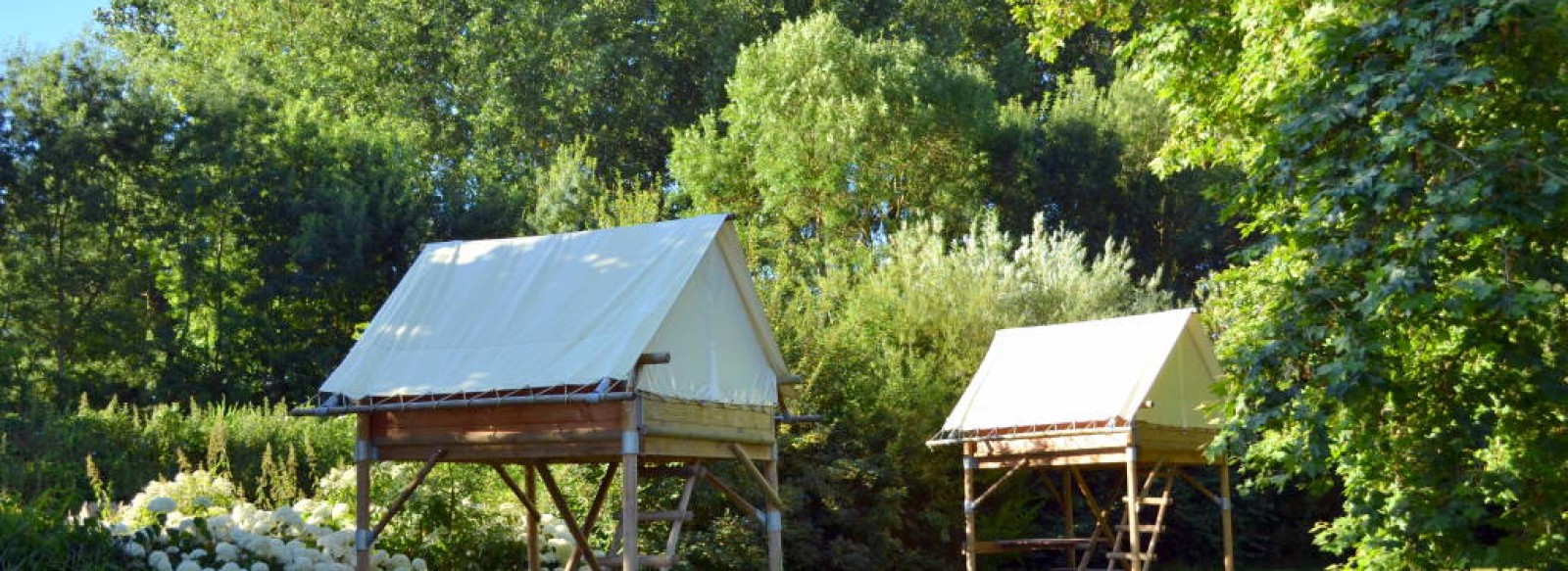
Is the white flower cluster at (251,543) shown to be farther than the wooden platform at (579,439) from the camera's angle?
Yes

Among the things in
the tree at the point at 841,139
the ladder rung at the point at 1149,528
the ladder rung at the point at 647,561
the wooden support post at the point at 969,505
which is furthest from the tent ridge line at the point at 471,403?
the tree at the point at 841,139

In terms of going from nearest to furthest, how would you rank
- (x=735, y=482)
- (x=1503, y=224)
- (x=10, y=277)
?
(x=1503, y=224), (x=735, y=482), (x=10, y=277)

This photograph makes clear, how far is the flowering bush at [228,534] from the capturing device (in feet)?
31.2

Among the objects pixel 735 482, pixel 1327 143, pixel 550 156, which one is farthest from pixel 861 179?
pixel 1327 143

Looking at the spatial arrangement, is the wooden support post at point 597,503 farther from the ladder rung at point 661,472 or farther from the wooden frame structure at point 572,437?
the wooden frame structure at point 572,437

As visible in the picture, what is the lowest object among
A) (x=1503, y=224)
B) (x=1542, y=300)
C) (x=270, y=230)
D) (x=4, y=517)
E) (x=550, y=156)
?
(x=4, y=517)

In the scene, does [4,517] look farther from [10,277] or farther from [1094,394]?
[10,277]

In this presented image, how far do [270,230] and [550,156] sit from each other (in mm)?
7511

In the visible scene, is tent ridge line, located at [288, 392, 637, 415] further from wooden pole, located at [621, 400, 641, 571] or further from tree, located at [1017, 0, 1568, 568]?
tree, located at [1017, 0, 1568, 568]

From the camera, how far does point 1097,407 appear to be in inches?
528

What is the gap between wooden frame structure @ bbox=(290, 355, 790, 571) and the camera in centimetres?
930

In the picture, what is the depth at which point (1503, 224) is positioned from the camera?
7293 mm

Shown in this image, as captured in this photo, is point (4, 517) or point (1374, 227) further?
point (4, 517)

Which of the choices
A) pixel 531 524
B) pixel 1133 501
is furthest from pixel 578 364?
pixel 1133 501
